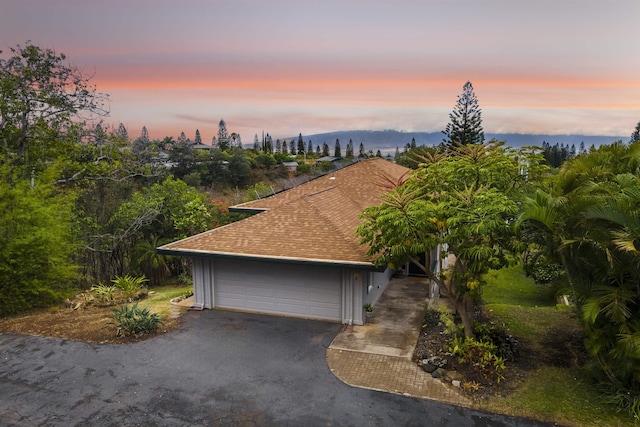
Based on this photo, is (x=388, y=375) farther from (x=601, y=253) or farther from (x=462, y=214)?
(x=601, y=253)

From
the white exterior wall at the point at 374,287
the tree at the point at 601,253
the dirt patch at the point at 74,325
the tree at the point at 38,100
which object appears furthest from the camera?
the tree at the point at 38,100

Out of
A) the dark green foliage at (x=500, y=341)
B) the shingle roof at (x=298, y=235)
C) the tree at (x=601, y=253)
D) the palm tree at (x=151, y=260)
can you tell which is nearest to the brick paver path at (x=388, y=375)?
the dark green foliage at (x=500, y=341)

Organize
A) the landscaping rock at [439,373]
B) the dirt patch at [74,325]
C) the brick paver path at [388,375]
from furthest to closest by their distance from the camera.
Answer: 1. the dirt patch at [74,325]
2. the landscaping rock at [439,373]
3. the brick paver path at [388,375]

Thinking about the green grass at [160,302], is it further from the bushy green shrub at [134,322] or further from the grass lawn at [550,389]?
the grass lawn at [550,389]

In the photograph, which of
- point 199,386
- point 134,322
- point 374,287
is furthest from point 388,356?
point 134,322

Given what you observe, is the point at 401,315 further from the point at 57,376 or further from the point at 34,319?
the point at 34,319
